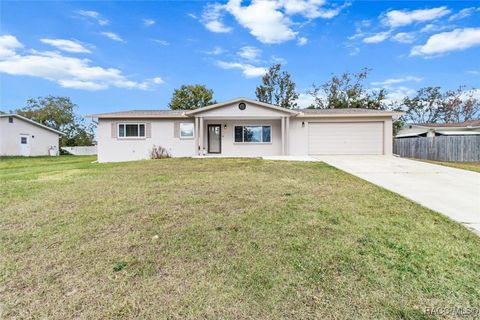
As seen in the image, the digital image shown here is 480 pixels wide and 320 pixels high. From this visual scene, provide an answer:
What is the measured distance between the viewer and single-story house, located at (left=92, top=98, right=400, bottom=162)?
15938mm

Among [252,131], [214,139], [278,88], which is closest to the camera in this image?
[252,131]

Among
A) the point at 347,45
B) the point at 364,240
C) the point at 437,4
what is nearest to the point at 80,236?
the point at 364,240

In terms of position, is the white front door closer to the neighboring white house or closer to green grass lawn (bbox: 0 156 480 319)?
the neighboring white house

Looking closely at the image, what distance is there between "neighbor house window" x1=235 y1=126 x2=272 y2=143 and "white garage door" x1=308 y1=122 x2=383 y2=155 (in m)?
2.59

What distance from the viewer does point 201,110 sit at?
51.9 ft

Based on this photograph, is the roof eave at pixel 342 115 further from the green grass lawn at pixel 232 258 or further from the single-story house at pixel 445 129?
the single-story house at pixel 445 129

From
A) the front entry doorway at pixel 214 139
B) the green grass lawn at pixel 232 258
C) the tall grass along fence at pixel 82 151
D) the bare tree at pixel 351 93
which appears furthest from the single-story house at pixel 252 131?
the tall grass along fence at pixel 82 151

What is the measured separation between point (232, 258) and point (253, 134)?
14.3m

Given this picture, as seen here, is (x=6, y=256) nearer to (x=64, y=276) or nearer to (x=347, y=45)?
(x=64, y=276)

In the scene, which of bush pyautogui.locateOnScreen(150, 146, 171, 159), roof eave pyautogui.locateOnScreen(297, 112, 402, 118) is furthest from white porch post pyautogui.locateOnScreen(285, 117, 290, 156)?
bush pyautogui.locateOnScreen(150, 146, 171, 159)

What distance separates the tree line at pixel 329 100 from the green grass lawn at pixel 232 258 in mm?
29971

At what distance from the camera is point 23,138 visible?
1038 inches

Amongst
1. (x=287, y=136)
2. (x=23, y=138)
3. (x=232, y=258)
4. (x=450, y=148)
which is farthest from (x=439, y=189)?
(x=23, y=138)

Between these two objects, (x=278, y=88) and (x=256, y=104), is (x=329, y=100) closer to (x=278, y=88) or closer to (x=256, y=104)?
(x=278, y=88)
